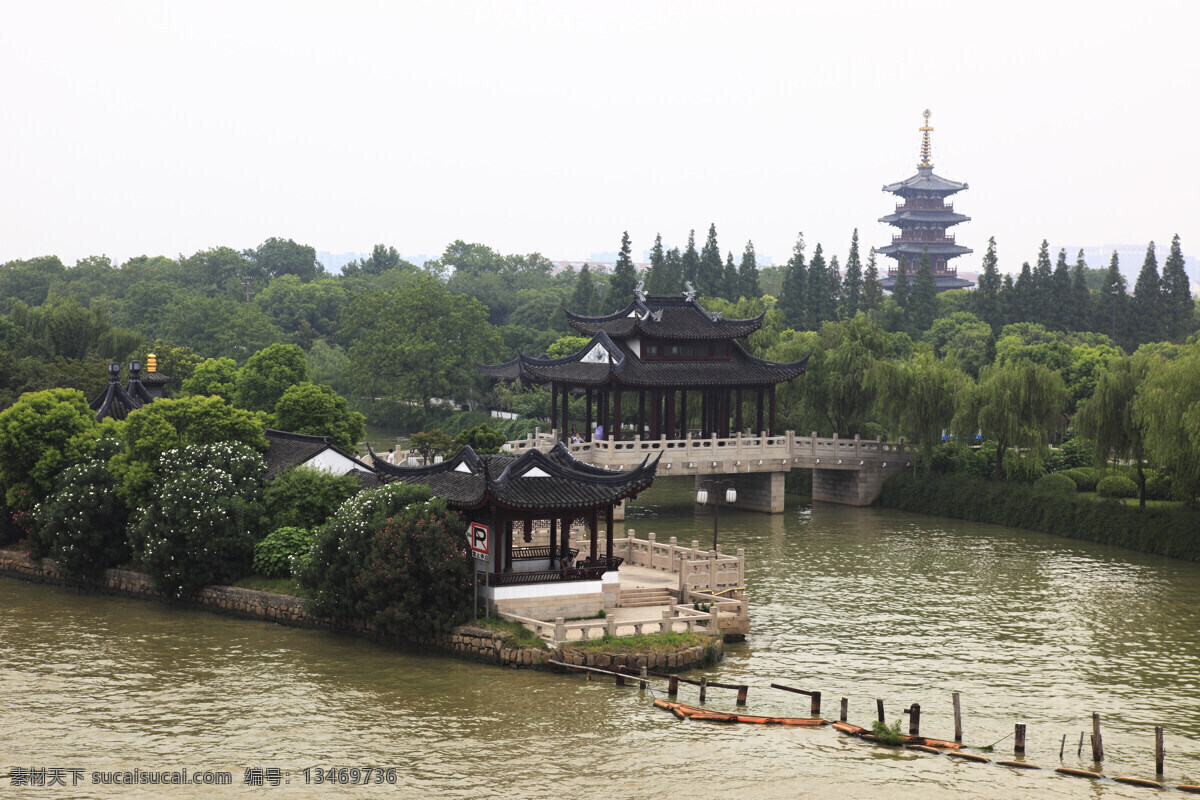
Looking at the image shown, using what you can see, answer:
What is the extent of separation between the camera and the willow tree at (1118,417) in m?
43.9

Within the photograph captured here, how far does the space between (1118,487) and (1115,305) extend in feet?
134

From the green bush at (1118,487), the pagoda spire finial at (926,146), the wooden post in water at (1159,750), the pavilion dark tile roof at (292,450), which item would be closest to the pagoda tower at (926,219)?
the pagoda spire finial at (926,146)

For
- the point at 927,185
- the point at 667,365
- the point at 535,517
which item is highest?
the point at 927,185

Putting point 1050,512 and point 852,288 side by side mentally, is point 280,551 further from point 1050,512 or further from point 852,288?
point 852,288

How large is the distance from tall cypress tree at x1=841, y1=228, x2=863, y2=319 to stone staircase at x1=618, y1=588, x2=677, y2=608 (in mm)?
56341

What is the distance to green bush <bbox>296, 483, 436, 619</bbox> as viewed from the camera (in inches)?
1172

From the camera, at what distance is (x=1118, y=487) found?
46156 mm

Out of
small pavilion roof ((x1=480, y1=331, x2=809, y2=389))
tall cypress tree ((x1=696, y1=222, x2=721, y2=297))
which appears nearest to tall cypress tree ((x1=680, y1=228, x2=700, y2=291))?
tall cypress tree ((x1=696, y1=222, x2=721, y2=297))

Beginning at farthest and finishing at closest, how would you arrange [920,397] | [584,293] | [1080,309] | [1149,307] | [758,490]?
1. [584,293]
2. [1080,309]
3. [1149,307]
4. [758,490]
5. [920,397]

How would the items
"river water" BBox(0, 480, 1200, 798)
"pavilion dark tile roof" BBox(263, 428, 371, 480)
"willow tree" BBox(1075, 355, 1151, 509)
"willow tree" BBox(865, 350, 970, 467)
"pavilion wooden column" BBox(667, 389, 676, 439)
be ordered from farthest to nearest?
"pavilion wooden column" BBox(667, 389, 676, 439) → "willow tree" BBox(865, 350, 970, 467) → "willow tree" BBox(1075, 355, 1151, 509) → "pavilion dark tile roof" BBox(263, 428, 371, 480) → "river water" BBox(0, 480, 1200, 798)

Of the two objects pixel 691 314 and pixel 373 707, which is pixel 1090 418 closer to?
pixel 691 314

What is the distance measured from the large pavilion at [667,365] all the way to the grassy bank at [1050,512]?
6295 millimetres

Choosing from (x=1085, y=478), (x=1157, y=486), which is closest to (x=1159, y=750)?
(x=1157, y=486)

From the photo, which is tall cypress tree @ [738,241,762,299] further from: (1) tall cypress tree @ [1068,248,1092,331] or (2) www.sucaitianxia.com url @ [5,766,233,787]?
(2) www.sucaitianxia.com url @ [5,766,233,787]
